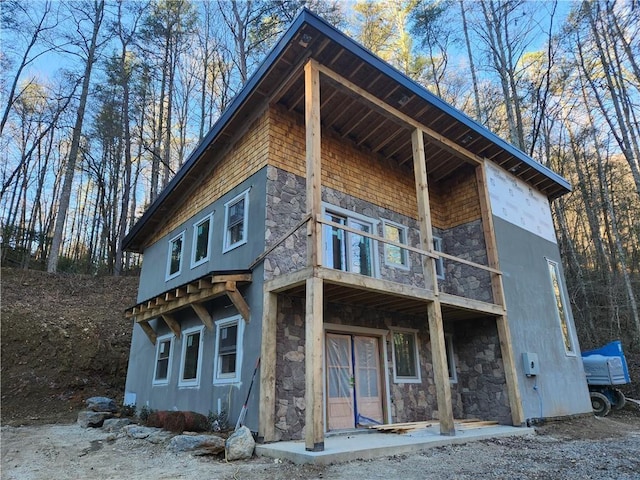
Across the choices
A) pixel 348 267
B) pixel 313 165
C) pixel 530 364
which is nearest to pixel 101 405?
pixel 348 267

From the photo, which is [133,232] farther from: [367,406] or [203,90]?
[203,90]

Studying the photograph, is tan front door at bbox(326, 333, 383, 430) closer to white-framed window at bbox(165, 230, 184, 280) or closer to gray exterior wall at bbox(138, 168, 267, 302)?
gray exterior wall at bbox(138, 168, 267, 302)

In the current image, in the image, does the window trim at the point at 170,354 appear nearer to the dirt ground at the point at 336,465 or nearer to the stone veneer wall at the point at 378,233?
the dirt ground at the point at 336,465

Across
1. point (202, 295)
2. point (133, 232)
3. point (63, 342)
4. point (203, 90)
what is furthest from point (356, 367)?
point (203, 90)

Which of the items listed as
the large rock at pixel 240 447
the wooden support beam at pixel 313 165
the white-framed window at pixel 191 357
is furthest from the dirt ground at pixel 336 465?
the wooden support beam at pixel 313 165

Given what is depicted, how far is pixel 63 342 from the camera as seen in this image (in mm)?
11656

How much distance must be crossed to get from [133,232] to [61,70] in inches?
457

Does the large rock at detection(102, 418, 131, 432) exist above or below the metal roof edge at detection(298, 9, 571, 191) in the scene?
below

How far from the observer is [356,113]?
8172 mm

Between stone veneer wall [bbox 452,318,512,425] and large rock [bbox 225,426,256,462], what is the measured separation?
5290 millimetres

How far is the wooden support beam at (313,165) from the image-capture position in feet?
17.7

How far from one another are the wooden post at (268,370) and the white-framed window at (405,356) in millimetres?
3013

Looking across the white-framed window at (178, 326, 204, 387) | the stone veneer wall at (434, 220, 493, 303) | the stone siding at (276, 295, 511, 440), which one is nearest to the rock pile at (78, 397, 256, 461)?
the white-framed window at (178, 326, 204, 387)

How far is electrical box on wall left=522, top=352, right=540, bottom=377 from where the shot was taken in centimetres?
817
